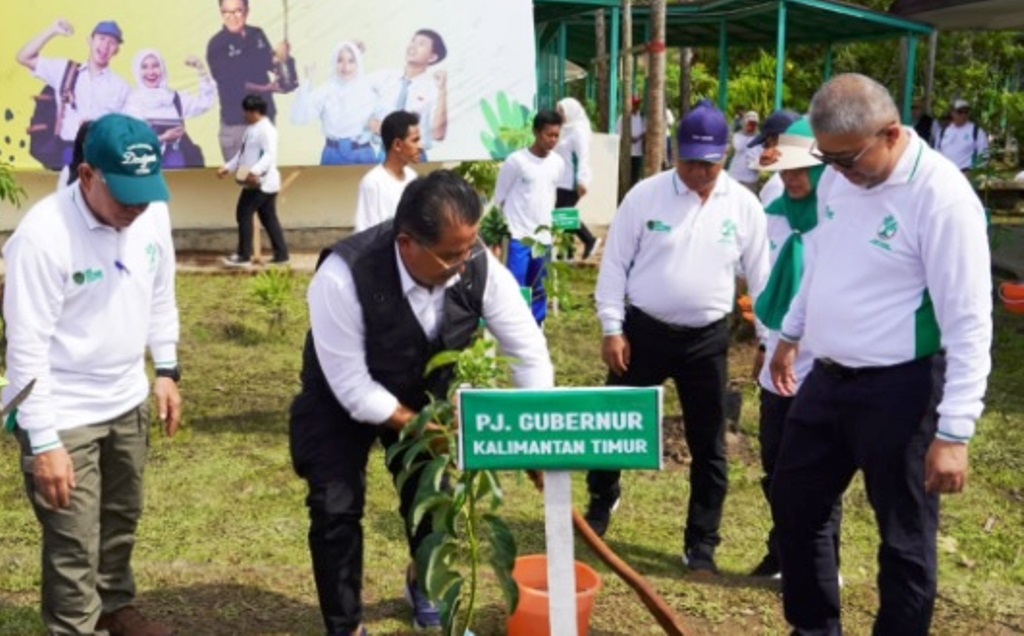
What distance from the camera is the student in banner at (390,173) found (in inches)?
230

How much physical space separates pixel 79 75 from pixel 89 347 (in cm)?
874

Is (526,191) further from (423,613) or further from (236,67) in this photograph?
(423,613)

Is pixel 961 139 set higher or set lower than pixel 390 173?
lower

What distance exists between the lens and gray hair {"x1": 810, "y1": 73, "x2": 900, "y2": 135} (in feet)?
10.2

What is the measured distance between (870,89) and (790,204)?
1.17m

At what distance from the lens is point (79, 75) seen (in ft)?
37.1

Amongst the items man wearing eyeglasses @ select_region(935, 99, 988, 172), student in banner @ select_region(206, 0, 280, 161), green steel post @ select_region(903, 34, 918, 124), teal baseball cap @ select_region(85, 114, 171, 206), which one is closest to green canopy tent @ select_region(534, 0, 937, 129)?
green steel post @ select_region(903, 34, 918, 124)

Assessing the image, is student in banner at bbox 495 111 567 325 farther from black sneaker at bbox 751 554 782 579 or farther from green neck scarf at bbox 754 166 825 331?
green neck scarf at bbox 754 166 825 331

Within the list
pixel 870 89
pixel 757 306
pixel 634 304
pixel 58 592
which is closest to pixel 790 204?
pixel 757 306

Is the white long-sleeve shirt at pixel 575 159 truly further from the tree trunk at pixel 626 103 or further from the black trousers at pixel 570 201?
the tree trunk at pixel 626 103

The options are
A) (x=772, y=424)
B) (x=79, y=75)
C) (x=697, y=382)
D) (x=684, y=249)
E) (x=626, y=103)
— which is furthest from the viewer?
(x=626, y=103)

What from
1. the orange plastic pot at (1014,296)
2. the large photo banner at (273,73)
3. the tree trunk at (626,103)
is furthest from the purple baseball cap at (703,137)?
the tree trunk at (626,103)

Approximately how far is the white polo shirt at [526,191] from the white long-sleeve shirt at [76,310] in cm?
493

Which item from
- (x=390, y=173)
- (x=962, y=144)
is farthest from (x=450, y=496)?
(x=962, y=144)
